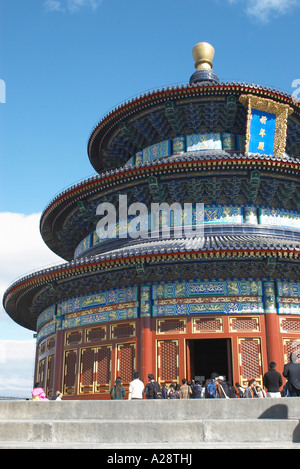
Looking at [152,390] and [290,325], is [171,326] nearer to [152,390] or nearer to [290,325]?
[290,325]

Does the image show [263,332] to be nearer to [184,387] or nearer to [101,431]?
[184,387]

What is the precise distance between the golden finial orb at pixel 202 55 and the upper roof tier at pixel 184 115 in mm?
1058

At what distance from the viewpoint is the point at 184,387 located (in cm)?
1567

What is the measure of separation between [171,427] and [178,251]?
8.58 metres

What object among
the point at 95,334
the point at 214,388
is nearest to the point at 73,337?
the point at 95,334

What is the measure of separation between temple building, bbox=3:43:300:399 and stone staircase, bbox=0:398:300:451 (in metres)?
7.27

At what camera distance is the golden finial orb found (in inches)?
1099

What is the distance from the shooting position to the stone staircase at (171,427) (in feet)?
28.0

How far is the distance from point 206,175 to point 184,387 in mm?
8636

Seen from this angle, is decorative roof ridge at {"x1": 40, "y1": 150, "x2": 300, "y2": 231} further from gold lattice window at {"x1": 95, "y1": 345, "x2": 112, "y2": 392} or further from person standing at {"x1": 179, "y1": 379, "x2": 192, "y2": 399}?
person standing at {"x1": 179, "y1": 379, "x2": 192, "y2": 399}

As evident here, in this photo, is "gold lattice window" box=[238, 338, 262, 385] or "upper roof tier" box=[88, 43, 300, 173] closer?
"gold lattice window" box=[238, 338, 262, 385]

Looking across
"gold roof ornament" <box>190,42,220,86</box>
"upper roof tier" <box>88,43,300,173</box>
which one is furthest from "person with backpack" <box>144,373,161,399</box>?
"gold roof ornament" <box>190,42,220,86</box>

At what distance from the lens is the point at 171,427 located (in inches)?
Result: 343
